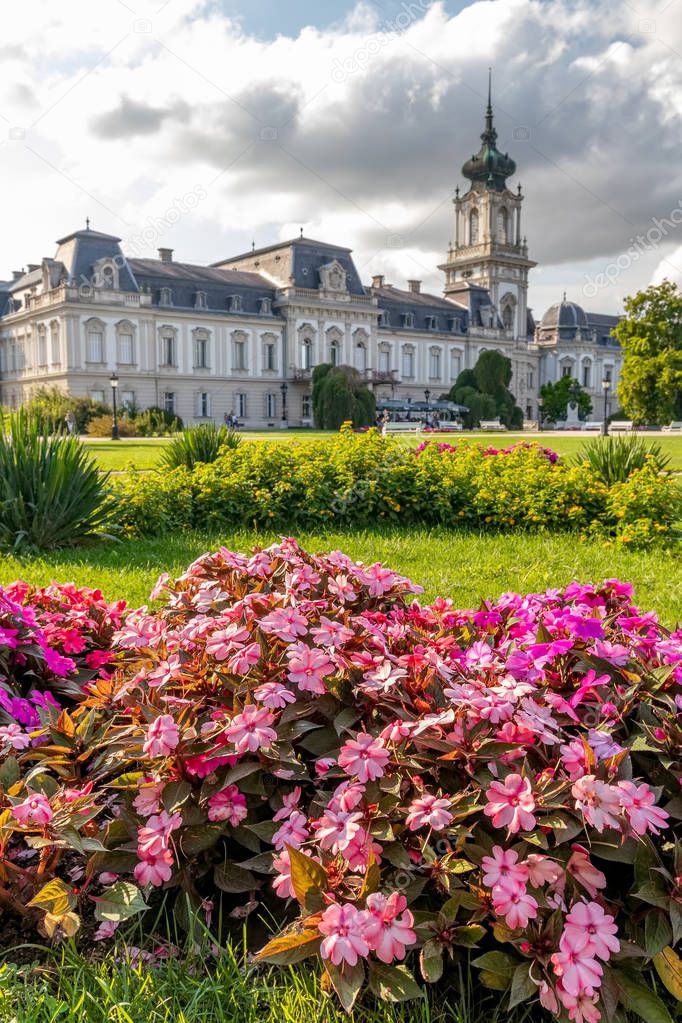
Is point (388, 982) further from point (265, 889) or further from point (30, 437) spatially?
point (30, 437)

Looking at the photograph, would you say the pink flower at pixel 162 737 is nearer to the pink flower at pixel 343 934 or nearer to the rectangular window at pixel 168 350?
the pink flower at pixel 343 934

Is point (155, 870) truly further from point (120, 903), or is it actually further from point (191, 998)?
point (191, 998)

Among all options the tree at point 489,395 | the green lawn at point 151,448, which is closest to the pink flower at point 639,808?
the green lawn at point 151,448

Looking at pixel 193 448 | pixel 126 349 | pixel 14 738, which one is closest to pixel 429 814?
pixel 14 738

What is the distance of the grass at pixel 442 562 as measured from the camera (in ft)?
16.5

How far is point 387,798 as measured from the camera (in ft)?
5.36

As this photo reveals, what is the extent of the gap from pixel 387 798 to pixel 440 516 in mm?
5961

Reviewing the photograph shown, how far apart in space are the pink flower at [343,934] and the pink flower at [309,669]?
1.63 ft

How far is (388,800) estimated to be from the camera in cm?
163

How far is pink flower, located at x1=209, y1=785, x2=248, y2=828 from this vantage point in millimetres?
1732

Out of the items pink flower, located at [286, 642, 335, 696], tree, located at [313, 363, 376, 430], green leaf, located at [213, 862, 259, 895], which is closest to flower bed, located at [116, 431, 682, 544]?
pink flower, located at [286, 642, 335, 696]

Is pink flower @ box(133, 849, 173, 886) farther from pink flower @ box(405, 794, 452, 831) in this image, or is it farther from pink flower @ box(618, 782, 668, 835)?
pink flower @ box(618, 782, 668, 835)

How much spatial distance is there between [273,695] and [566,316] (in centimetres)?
8756

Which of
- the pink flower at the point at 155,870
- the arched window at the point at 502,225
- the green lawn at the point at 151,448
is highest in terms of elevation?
the arched window at the point at 502,225
